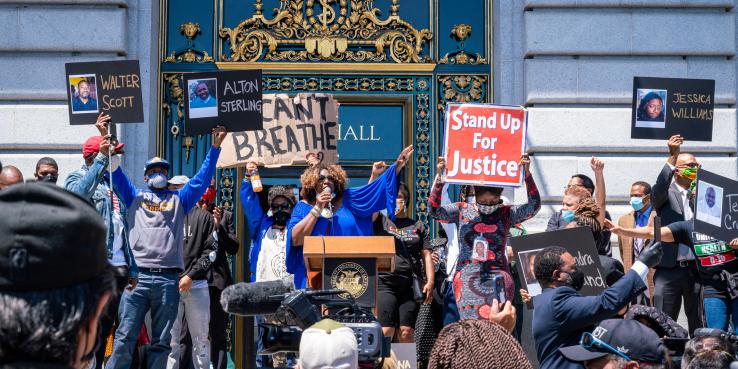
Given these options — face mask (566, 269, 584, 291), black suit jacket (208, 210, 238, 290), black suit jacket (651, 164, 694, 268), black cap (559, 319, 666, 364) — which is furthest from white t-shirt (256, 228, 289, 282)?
black cap (559, 319, 666, 364)

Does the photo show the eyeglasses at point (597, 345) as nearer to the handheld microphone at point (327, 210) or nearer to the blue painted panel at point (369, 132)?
the handheld microphone at point (327, 210)

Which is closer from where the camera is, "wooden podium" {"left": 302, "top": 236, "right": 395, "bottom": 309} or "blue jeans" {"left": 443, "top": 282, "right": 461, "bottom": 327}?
"wooden podium" {"left": 302, "top": 236, "right": 395, "bottom": 309}

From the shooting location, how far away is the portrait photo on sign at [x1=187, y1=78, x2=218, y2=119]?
11.0m

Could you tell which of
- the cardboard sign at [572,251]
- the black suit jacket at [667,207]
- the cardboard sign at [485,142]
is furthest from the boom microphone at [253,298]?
the black suit jacket at [667,207]

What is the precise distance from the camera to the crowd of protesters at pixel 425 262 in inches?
265

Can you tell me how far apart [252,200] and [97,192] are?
1.75m

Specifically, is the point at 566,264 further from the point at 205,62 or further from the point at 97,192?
the point at 205,62

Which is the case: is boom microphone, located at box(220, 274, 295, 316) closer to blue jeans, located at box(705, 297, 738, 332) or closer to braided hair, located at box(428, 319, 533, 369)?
braided hair, located at box(428, 319, 533, 369)

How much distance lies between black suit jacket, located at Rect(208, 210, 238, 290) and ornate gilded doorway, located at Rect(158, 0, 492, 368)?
1954 mm

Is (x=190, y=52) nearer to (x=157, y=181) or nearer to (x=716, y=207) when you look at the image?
(x=157, y=181)

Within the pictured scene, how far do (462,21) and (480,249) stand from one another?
4.85 meters

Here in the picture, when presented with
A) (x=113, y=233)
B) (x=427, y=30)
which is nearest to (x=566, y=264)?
(x=113, y=233)

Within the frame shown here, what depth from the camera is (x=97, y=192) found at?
31.4 feet

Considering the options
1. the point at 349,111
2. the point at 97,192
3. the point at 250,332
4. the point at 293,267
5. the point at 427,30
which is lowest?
the point at 250,332
